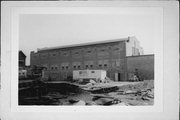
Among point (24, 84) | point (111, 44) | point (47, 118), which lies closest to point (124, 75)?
point (111, 44)

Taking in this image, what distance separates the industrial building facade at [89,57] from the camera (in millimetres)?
2197

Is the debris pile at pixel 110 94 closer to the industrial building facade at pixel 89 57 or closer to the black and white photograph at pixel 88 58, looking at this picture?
the black and white photograph at pixel 88 58

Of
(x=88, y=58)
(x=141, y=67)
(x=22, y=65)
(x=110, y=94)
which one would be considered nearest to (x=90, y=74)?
(x=88, y=58)

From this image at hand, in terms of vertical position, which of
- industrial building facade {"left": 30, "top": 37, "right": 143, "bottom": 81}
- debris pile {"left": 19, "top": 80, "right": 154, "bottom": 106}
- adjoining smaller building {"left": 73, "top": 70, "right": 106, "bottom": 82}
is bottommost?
debris pile {"left": 19, "top": 80, "right": 154, "bottom": 106}

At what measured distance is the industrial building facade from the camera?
2197 mm

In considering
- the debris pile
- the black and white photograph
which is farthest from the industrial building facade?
the debris pile

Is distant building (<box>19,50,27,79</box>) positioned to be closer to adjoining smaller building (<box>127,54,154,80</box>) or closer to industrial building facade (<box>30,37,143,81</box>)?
industrial building facade (<box>30,37,143,81</box>)

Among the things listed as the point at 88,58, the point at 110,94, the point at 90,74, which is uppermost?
the point at 88,58

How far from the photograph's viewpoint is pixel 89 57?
2230 mm

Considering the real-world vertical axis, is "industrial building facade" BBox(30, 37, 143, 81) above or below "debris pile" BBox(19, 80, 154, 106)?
above

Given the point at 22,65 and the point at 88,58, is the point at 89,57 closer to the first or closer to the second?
the point at 88,58

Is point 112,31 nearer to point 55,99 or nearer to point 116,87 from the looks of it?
point 116,87

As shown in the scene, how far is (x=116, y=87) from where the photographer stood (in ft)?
7.21

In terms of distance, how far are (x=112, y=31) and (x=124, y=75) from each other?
1.53 ft
